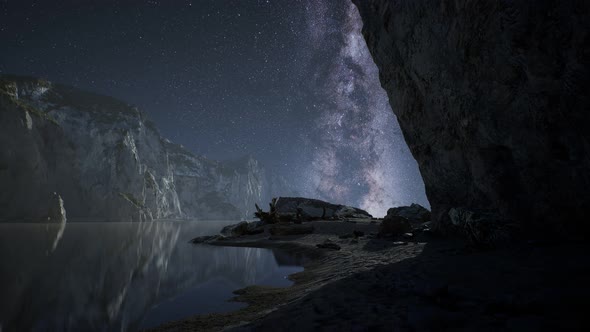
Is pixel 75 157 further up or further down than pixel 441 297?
further up

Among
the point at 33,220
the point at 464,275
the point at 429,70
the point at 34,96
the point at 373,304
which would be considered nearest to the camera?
the point at 373,304

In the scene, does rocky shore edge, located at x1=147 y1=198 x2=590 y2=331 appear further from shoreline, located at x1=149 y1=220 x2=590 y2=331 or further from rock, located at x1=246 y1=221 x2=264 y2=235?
rock, located at x1=246 y1=221 x2=264 y2=235

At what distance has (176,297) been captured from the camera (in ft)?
20.0

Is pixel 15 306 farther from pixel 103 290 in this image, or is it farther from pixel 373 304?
pixel 373 304

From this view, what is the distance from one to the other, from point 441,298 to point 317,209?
2934 centimetres

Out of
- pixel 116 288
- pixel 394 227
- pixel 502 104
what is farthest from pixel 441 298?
pixel 394 227

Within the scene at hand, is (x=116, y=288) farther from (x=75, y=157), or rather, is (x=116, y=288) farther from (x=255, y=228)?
(x=75, y=157)

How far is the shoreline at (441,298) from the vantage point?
3014 millimetres

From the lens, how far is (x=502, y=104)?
754 cm

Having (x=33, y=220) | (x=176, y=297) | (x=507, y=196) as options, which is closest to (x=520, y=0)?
(x=507, y=196)

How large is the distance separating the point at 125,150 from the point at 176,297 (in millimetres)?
129976

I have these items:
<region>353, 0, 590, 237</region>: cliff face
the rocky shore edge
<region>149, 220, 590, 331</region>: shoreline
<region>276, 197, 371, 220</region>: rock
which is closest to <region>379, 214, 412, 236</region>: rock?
<region>353, 0, 590, 237</region>: cliff face

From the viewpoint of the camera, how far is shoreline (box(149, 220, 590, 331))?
301 cm

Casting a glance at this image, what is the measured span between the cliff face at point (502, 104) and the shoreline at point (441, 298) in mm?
1723
